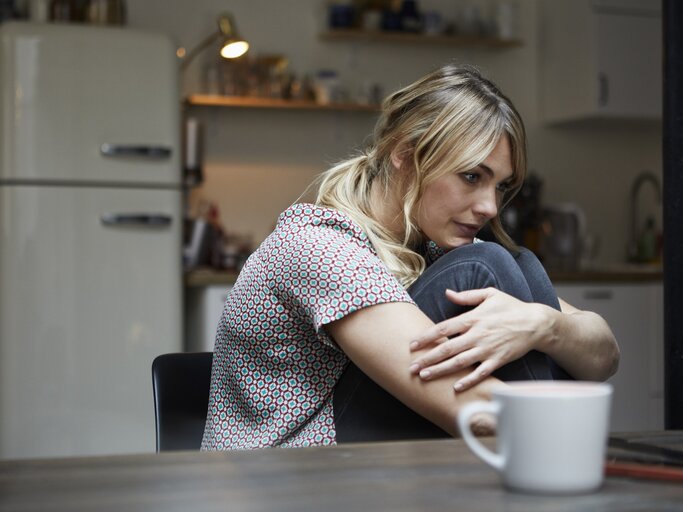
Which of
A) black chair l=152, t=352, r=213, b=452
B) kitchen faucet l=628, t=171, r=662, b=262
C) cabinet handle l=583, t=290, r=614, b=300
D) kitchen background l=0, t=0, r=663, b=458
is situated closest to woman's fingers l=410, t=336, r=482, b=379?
black chair l=152, t=352, r=213, b=452

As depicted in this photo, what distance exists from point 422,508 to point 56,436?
296 centimetres

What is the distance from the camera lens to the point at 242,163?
164 inches

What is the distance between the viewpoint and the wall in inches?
162

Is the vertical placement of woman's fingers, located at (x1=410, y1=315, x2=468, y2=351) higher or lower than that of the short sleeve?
lower

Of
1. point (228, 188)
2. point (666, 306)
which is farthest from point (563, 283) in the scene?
point (666, 306)

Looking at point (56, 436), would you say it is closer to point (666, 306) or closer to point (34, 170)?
point (34, 170)

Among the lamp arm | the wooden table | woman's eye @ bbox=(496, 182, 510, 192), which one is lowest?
the wooden table

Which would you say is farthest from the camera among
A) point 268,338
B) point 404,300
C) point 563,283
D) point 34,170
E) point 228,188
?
point 228,188

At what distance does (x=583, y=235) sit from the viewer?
4242 mm

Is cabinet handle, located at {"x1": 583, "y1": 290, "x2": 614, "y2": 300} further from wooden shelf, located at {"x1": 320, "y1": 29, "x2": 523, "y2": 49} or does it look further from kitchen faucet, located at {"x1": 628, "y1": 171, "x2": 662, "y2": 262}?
wooden shelf, located at {"x1": 320, "y1": 29, "x2": 523, "y2": 49}

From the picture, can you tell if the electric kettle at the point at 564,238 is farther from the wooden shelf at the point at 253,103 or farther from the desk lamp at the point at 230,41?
the desk lamp at the point at 230,41

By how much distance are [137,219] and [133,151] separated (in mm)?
233

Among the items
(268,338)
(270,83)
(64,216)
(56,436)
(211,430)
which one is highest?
(270,83)

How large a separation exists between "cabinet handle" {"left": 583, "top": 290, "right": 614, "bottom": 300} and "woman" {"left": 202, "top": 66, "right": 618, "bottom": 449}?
233 centimetres
